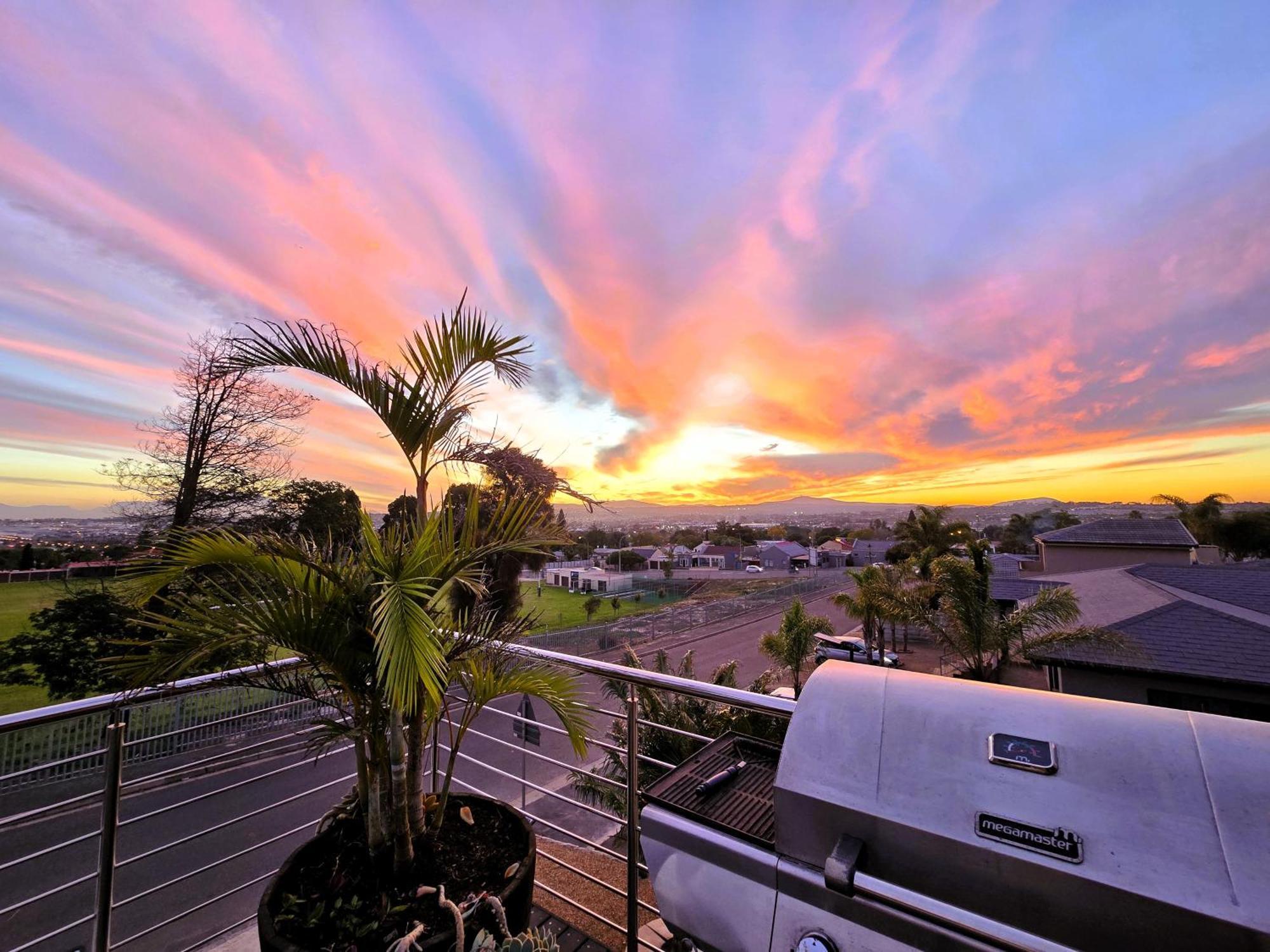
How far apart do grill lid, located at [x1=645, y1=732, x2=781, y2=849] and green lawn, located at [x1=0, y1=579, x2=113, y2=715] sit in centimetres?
1094

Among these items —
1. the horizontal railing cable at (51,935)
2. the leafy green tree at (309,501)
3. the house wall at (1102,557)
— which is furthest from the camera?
the house wall at (1102,557)

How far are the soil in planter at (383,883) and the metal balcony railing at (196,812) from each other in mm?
194

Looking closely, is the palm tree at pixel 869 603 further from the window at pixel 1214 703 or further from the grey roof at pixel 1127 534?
the grey roof at pixel 1127 534

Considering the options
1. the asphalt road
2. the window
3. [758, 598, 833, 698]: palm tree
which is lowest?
the asphalt road

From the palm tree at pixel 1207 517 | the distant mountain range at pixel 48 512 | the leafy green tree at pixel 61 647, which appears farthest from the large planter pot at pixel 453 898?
the palm tree at pixel 1207 517

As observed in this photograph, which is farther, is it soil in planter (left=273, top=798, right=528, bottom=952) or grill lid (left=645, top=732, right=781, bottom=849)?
soil in planter (left=273, top=798, right=528, bottom=952)

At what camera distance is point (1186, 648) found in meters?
6.96

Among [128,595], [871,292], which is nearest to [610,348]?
[871,292]

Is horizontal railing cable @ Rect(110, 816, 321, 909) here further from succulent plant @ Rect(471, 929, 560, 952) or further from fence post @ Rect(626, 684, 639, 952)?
fence post @ Rect(626, 684, 639, 952)

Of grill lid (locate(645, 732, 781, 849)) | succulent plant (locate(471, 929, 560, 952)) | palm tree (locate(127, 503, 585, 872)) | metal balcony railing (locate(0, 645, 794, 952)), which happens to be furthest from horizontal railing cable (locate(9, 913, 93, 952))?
grill lid (locate(645, 732, 781, 849))

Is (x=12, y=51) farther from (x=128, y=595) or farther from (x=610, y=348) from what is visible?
(x=610, y=348)

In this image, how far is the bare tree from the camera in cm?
812

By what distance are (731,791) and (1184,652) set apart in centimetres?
950

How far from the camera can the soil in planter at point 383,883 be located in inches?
53.7
